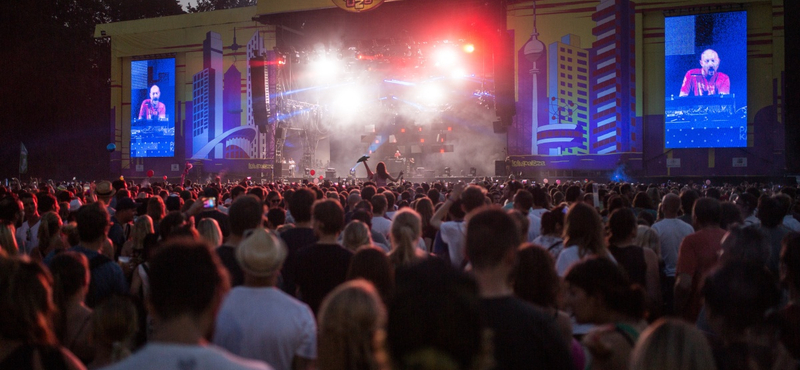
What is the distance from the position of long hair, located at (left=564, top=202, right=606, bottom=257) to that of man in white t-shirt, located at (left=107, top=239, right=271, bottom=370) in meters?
2.45

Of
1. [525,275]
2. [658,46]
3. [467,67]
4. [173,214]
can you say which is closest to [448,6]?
[467,67]

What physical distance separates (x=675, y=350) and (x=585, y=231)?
84.2 inches

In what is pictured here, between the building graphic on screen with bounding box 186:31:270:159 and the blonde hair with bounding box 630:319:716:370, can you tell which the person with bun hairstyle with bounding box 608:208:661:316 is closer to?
the blonde hair with bounding box 630:319:716:370

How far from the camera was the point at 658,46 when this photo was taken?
76.2ft

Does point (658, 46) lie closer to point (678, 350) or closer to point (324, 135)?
point (324, 135)

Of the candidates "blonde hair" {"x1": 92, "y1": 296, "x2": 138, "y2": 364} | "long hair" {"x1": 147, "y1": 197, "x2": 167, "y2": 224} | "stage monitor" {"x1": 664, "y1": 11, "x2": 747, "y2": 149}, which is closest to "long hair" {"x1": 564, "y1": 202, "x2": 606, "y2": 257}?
"blonde hair" {"x1": 92, "y1": 296, "x2": 138, "y2": 364}

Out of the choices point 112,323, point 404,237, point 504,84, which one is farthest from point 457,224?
point 504,84

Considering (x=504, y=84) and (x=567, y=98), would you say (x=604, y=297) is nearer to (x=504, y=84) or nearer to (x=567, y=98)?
(x=504, y=84)

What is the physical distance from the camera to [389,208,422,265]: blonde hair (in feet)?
12.1

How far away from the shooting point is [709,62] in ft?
73.3

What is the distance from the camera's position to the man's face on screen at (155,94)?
29.4 metres

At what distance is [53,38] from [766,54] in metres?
32.5

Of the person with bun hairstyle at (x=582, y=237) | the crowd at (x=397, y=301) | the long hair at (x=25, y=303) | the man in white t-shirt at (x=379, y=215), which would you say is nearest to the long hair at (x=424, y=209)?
the man in white t-shirt at (x=379, y=215)

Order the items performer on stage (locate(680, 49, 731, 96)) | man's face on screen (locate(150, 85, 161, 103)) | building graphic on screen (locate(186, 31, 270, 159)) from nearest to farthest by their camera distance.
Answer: performer on stage (locate(680, 49, 731, 96)) < building graphic on screen (locate(186, 31, 270, 159)) < man's face on screen (locate(150, 85, 161, 103))
